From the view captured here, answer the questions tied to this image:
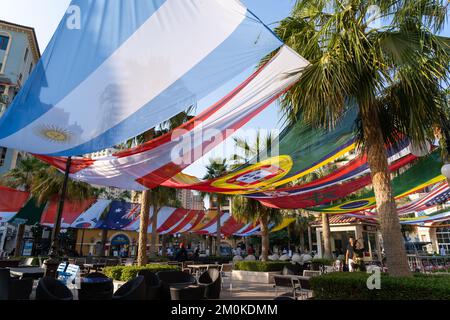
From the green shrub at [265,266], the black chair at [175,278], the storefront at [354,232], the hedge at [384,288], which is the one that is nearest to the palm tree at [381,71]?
the hedge at [384,288]

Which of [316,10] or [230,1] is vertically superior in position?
[316,10]

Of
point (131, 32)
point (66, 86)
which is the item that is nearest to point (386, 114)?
point (131, 32)

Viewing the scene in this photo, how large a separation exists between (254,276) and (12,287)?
9889mm

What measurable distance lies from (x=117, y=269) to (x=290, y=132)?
6.18 m

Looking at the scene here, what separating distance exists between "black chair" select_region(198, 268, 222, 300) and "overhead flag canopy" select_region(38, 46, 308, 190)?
8.59ft

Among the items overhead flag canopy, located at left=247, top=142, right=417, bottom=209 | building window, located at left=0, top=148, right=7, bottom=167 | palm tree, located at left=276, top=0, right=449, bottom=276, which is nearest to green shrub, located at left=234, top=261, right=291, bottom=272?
overhead flag canopy, located at left=247, top=142, right=417, bottom=209

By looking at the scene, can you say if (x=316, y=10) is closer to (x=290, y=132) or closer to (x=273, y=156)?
(x=290, y=132)

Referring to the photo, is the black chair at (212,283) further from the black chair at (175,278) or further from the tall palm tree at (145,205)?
the tall palm tree at (145,205)

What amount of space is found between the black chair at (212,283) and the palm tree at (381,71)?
3464 mm

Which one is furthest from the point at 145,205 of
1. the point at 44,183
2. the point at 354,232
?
the point at 354,232

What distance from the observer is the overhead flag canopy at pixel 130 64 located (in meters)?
4.11

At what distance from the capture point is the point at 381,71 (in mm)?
5273

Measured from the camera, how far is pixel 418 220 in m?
18.4

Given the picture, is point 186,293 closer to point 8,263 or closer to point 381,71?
point 381,71
